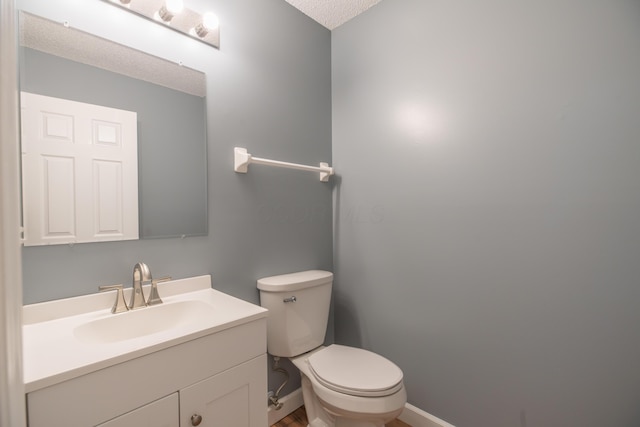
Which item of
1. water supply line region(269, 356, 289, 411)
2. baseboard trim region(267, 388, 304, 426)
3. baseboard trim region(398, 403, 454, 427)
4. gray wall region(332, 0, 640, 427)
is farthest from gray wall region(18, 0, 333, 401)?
baseboard trim region(398, 403, 454, 427)

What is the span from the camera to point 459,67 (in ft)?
4.49

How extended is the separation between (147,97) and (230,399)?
1.18 m

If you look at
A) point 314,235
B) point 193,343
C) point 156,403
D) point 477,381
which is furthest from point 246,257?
point 477,381

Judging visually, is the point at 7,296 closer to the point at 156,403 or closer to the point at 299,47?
the point at 156,403

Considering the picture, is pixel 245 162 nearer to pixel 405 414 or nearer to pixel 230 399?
pixel 230 399

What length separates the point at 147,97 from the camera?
116cm

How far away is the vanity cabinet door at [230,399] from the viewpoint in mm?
860

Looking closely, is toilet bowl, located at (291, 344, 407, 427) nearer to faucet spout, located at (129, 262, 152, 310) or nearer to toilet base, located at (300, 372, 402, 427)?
toilet base, located at (300, 372, 402, 427)

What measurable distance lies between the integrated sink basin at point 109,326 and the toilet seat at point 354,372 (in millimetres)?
449

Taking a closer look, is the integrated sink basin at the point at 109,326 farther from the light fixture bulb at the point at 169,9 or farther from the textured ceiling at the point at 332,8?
the textured ceiling at the point at 332,8

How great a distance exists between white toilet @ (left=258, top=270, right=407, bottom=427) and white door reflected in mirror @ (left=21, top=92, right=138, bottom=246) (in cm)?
71

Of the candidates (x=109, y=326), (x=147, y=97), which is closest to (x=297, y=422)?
(x=109, y=326)

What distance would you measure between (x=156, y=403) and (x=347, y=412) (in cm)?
69

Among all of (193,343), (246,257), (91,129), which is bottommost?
(193,343)
